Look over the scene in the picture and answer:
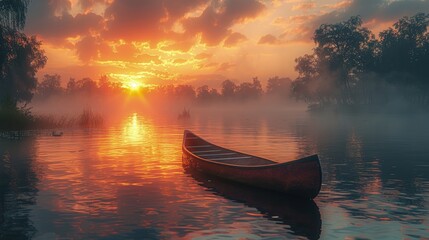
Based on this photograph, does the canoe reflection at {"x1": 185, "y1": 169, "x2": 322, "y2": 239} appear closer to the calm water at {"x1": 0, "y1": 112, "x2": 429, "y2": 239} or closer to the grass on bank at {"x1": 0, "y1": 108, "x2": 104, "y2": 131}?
the calm water at {"x1": 0, "y1": 112, "x2": 429, "y2": 239}

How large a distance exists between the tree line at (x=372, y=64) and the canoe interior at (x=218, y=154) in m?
71.9

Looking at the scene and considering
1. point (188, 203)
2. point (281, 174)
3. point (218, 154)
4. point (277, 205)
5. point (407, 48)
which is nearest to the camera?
point (277, 205)

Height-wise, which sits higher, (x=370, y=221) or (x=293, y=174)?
(x=293, y=174)

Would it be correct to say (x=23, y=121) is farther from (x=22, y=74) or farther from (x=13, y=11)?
(x=22, y=74)

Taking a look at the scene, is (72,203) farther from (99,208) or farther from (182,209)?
(182,209)

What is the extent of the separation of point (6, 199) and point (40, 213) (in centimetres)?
274

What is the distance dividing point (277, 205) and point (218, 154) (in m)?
9.10

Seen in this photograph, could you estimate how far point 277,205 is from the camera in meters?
13.1

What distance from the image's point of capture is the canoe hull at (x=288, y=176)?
13031 mm

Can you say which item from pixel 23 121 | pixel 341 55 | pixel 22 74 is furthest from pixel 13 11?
pixel 341 55

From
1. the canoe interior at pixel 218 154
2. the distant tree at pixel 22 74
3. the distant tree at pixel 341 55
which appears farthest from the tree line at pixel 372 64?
the canoe interior at pixel 218 154

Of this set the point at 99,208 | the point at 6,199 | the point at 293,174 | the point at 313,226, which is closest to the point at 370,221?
the point at 313,226

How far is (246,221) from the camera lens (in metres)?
11.3

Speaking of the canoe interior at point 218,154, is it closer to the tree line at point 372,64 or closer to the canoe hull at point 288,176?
the canoe hull at point 288,176
